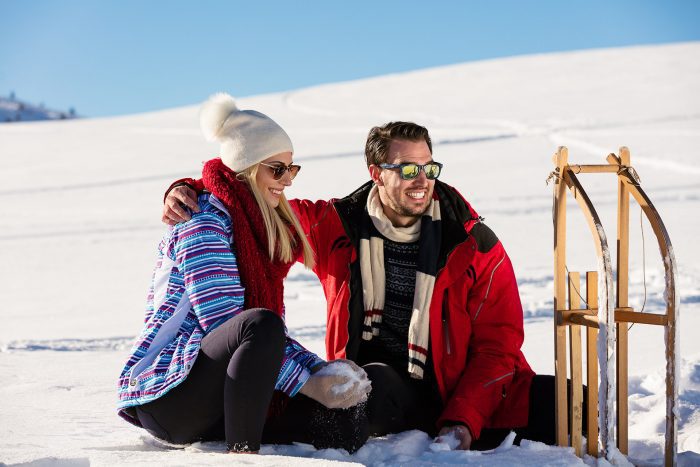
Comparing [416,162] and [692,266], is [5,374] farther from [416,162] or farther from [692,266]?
[692,266]

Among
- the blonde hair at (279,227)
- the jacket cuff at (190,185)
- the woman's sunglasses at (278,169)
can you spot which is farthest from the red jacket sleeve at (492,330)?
the jacket cuff at (190,185)

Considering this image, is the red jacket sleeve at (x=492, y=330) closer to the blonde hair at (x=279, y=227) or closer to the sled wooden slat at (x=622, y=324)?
the sled wooden slat at (x=622, y=324)

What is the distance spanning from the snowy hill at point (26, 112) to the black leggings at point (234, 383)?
70143 mm

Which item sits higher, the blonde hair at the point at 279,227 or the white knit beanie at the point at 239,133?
the white knit beanie at the point at 239,133

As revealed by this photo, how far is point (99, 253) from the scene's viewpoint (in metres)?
9.60

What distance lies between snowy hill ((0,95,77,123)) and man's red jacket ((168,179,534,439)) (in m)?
69.8

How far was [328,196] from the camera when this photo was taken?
486 inches

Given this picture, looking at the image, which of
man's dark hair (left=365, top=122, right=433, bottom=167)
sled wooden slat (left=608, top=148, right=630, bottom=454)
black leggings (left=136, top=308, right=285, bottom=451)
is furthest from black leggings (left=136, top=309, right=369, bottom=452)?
man's dark hair (left=365, top=122, right=433, bottom=167)

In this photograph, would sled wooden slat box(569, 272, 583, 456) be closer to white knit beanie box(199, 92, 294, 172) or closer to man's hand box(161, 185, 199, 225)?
white knit beanie box(199, 92, 294, 172)

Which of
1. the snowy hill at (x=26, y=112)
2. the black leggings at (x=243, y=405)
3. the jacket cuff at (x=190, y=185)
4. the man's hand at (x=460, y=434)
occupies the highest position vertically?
the snowy hill at (x=26, y=112)

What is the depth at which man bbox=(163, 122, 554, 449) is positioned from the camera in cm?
310

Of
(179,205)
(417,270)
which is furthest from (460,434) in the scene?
(179,205)

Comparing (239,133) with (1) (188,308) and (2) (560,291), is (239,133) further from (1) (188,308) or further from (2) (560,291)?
(2) (560,291)

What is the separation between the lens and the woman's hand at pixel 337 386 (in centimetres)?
272
